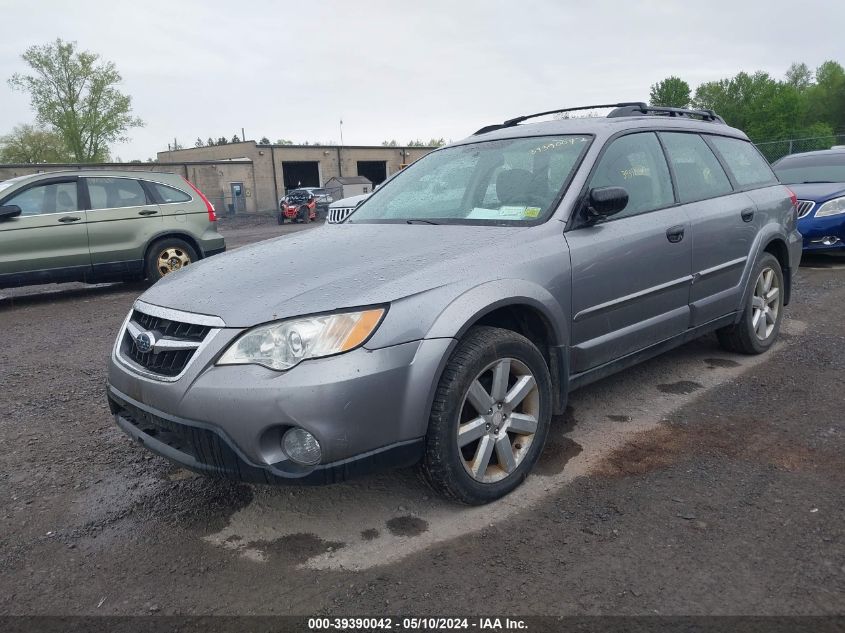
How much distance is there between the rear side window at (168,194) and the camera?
9.23 meters

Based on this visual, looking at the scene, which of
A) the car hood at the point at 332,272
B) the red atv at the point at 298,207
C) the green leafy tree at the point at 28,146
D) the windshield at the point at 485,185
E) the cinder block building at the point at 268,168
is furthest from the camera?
the green leafy tree at the point at 28,146

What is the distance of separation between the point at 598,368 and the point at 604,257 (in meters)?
0.58

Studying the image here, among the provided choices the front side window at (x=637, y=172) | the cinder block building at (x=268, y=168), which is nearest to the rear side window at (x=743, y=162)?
the front side window at (x=637, y=172)

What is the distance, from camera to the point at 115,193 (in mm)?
8898

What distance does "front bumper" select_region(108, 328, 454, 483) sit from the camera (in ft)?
7.89

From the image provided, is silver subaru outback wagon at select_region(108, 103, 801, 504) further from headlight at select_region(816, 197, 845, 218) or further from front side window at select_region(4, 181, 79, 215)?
front side window at select_region(4, 181, 79, 215)

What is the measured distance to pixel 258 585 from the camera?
2.43 metres

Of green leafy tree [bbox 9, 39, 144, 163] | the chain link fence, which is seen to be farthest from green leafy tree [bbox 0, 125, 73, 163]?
the chain link fence

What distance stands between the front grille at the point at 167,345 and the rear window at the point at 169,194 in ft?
22.5

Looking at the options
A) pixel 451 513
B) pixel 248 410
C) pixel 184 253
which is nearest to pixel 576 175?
pixel 451 513

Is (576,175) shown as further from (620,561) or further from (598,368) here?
(620,561)

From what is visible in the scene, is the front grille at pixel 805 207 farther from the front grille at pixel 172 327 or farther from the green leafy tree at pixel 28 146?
the green leafy tree at pixel 28 146

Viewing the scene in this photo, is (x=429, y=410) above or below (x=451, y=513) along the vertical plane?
above

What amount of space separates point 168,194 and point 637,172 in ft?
24.0
